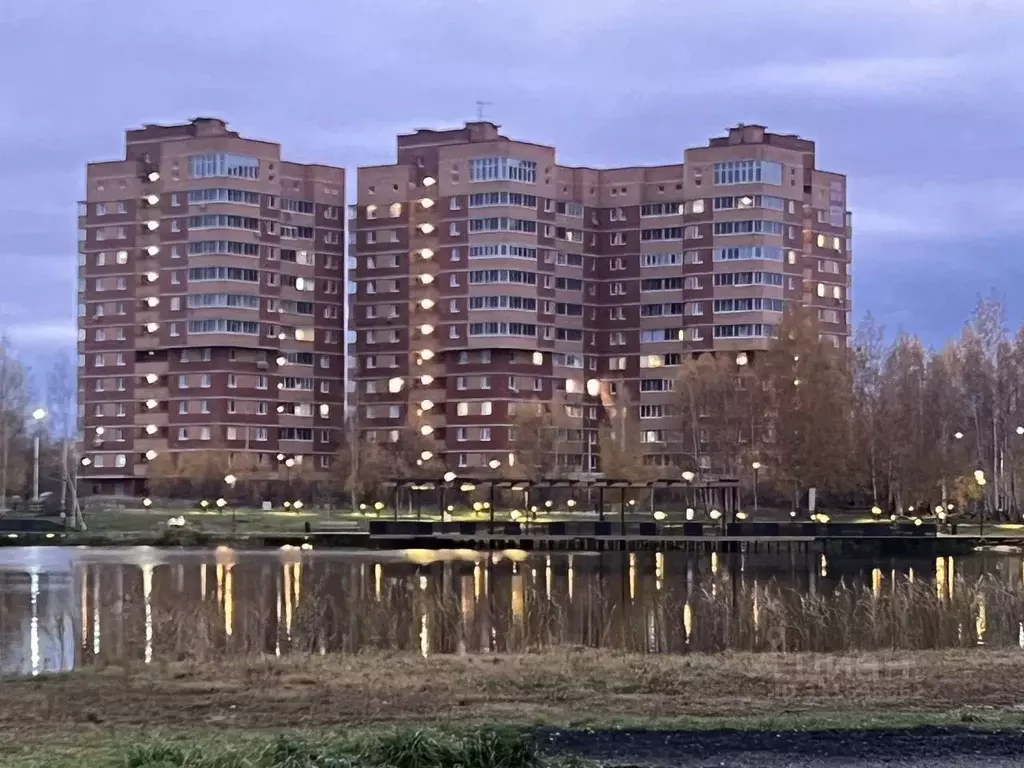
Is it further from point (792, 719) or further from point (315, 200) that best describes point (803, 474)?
point (792, 719)

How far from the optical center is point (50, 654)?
26.5 metres

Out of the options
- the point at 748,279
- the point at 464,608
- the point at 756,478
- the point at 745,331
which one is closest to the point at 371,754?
the point at 464,608

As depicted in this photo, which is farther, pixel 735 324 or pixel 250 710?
pixel 735 324

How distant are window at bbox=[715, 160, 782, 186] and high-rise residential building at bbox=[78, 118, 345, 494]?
34.1 metres

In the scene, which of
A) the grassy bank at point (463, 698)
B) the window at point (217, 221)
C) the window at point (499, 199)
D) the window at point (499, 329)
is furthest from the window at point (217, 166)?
the grassy bank at point (463, 698)

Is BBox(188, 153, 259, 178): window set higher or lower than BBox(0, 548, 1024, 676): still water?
higher

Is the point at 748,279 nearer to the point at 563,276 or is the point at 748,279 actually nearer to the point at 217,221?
the point at 563,276

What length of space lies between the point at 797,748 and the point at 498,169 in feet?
333

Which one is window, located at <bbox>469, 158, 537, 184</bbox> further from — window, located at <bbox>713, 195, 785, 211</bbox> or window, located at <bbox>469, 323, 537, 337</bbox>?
window, located at <bbox>713, 195, 785, 211</bbox>

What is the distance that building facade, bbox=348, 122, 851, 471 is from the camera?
113 m

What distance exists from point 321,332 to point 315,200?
38.6 ft

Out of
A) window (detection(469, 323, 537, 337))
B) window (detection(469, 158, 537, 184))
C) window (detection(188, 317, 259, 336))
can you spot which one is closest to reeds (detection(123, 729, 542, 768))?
window (detection(469, 323, 537, 337))

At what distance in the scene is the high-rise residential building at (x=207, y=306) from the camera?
11250 cm

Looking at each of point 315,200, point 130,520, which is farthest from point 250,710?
point 315,200
